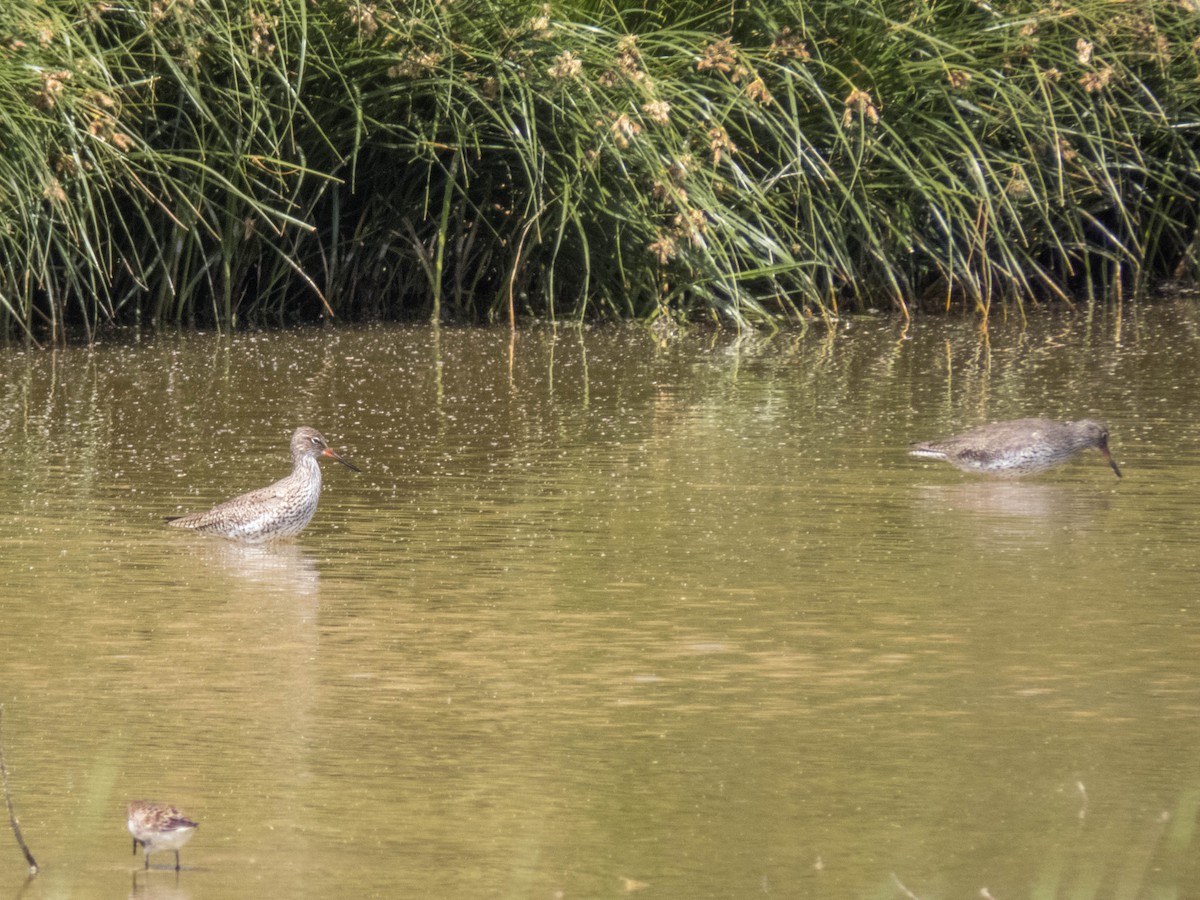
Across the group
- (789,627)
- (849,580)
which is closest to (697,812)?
(789,627)

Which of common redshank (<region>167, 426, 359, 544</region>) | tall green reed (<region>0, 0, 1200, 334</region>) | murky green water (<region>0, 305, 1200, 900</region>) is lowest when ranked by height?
murky green water (<region>0, 305, 1200, 900</region>)

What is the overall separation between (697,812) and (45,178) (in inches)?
253

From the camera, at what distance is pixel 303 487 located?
6281mm

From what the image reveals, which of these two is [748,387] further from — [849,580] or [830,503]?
[849,580]

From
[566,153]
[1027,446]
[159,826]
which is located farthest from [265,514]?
[566,153]

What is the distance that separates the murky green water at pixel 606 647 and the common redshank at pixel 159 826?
72mm

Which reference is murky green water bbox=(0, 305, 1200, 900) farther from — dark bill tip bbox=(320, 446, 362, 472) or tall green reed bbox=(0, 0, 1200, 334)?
tall green reed bbox=(0, 0, 1200, 334)

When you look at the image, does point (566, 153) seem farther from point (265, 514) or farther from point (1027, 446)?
point (265, 514)

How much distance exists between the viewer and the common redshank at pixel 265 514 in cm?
618

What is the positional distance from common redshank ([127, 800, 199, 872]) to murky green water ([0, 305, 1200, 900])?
72mm

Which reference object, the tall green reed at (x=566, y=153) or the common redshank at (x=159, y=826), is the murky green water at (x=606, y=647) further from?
the tall green reed at (x=566, y=153)

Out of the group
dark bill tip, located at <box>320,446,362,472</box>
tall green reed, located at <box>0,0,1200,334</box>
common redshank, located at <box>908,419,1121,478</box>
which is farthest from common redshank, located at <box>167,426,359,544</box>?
tall green reed, located at <box>0,0,1200,334</box>

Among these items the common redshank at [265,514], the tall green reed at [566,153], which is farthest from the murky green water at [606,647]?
the tall green reed at [566,153]

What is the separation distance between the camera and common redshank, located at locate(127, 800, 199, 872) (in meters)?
3.37
